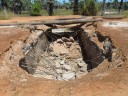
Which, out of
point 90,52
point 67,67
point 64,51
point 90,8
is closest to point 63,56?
point 64,51

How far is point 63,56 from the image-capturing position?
19234 millimetres

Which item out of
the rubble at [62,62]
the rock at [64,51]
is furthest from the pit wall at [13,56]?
the rock at [64,51]

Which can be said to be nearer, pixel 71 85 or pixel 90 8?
pixel 71 85

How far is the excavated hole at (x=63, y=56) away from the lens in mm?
15211

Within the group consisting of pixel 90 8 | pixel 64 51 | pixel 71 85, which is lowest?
pixel 64 51

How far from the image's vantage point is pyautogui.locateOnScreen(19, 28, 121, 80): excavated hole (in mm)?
15211

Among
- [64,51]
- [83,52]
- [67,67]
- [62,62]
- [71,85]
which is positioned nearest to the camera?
[71,85]

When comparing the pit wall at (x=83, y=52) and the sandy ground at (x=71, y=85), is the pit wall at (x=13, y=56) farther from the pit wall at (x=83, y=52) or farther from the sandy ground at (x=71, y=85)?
the pit wall at (x=83, y=52)

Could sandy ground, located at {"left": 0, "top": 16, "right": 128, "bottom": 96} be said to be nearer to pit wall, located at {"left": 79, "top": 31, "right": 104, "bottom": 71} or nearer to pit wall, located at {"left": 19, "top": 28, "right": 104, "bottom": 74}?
pit wall, located at {"left": 19, "top": 28, "right": 104, "bottom": 74}

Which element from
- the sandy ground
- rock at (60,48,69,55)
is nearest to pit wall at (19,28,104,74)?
rock at (60,48,69,55)

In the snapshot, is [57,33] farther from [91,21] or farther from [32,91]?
[32,91]

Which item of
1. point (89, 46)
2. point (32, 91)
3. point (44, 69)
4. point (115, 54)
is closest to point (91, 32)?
point (89, 46)

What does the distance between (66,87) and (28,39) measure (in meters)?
7.33

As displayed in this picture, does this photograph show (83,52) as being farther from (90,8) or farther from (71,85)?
(90,8)
